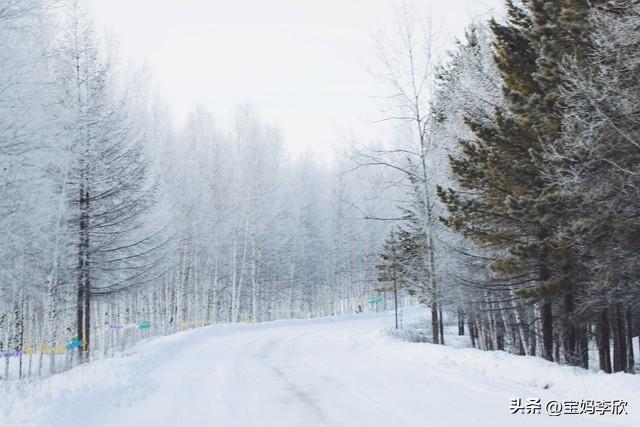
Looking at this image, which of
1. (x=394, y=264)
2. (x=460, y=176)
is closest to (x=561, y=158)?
(x=460, y=176)

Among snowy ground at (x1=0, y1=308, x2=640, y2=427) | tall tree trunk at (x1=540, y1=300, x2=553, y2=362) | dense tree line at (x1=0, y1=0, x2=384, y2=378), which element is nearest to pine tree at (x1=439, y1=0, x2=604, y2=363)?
tall tree trunk at (x1=540, y1=300, x2=553, y2=362)

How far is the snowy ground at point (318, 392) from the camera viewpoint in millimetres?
6664

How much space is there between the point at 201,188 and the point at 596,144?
33.2m

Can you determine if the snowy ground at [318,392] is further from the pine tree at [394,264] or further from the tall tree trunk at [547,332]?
the pine tree at [394,264]

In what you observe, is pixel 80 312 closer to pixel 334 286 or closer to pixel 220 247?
pixel 220 247

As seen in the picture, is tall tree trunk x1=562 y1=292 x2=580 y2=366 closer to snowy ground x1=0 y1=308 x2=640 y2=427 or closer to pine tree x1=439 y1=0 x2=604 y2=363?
pine tree x1=439 y1=0 x2=604 y2=363

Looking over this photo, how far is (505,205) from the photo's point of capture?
1121 cm

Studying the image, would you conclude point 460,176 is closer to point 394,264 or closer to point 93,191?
point 93,191

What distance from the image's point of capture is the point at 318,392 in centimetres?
881

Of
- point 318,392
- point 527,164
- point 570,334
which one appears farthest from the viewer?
point 570,334

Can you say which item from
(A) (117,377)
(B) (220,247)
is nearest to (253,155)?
(B) (220,247)

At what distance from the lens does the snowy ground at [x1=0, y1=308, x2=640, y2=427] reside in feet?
21.9

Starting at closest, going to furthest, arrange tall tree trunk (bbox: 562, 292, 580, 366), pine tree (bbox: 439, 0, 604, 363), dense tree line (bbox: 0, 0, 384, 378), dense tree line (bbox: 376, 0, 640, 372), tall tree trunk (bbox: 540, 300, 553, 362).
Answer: dense tree line (bbox: 376, 0, 640, 372)
pine tree (bbox: 439, 0, 604, 363)
dense tree line (bbox: 0, 0, 384, 378)
tall tree trunk (bbox: 562, 292, 580, 366)
tall tree trunk (bbox: 540, 300, 553, 362)

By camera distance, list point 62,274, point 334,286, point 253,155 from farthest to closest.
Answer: point 334,286 < point 253,155 < point 62,274
